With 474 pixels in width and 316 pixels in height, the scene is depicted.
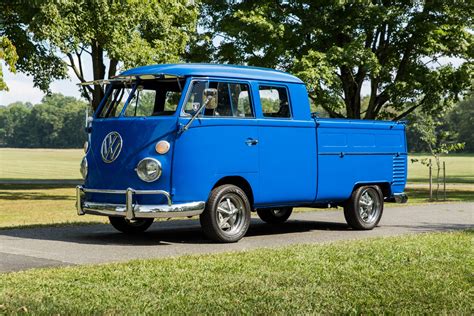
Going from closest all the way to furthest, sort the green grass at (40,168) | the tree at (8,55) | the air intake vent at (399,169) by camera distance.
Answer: the air intake vent at (399,169), the tree at (8,55), the green grass at (40,168)

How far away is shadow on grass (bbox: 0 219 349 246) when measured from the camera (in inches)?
441

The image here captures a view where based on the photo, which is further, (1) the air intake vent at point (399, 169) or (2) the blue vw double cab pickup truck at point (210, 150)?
(1) the air intake vent at point (399, 169)

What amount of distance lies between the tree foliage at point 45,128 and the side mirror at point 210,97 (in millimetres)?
122794

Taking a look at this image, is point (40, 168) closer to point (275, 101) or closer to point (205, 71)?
point (275, 101)

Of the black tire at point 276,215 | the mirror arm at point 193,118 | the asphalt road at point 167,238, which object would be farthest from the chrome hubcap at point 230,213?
the black tire at point 276,215

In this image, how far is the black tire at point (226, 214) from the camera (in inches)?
420

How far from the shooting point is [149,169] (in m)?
10.3

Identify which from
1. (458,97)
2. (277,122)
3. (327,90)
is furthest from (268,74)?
(458,97)

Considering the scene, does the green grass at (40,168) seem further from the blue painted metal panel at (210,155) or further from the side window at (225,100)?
the blue painted metal panel at (210,155)

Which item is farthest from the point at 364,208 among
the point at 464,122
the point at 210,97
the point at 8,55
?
the point at 464,122

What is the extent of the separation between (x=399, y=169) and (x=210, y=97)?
4.97 meters

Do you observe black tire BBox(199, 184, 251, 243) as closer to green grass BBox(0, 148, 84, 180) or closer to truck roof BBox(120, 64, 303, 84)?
truck roof BBox(120, 64, 303, 84)

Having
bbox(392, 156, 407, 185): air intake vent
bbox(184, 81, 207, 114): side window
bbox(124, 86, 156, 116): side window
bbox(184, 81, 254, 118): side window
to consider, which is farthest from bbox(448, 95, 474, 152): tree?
bbox(184, 81, 207, 114): side window

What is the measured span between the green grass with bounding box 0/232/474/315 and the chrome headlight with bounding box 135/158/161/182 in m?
1.70
